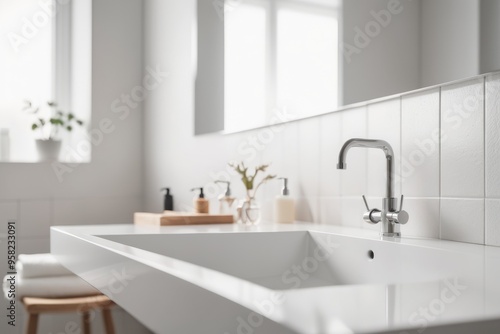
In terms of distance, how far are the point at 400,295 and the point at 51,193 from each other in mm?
2308

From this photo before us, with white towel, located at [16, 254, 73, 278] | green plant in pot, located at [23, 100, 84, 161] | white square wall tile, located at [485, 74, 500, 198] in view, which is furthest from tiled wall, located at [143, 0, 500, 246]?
green plant in pot, located at [23, 100, 84, 161]

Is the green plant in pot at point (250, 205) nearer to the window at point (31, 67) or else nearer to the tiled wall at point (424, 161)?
the tiled wall at point (424, 161)

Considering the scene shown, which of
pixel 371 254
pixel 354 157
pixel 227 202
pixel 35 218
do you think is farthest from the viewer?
pixel 35 218

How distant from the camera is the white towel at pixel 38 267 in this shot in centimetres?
222

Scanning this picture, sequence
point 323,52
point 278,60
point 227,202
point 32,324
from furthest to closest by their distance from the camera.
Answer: point 32,324
point 227,202
point 278,60
point 323,52

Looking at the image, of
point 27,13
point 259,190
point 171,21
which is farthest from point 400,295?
point 27,13

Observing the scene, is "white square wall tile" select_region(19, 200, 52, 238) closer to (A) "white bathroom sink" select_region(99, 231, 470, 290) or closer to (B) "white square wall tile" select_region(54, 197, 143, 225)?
(B) "white square wall tile" select_region(54, 197, 143, 225)

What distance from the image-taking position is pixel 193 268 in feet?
2.83

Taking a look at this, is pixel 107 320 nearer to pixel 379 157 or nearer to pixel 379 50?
pixel 379 157

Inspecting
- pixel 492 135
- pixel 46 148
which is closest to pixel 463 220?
pixel 492 135

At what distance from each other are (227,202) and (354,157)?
1.92 feet

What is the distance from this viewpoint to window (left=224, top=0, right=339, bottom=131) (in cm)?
166

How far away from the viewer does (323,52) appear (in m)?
1.67

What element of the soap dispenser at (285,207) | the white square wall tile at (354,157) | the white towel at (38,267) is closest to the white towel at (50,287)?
the white towel at (38,267)
